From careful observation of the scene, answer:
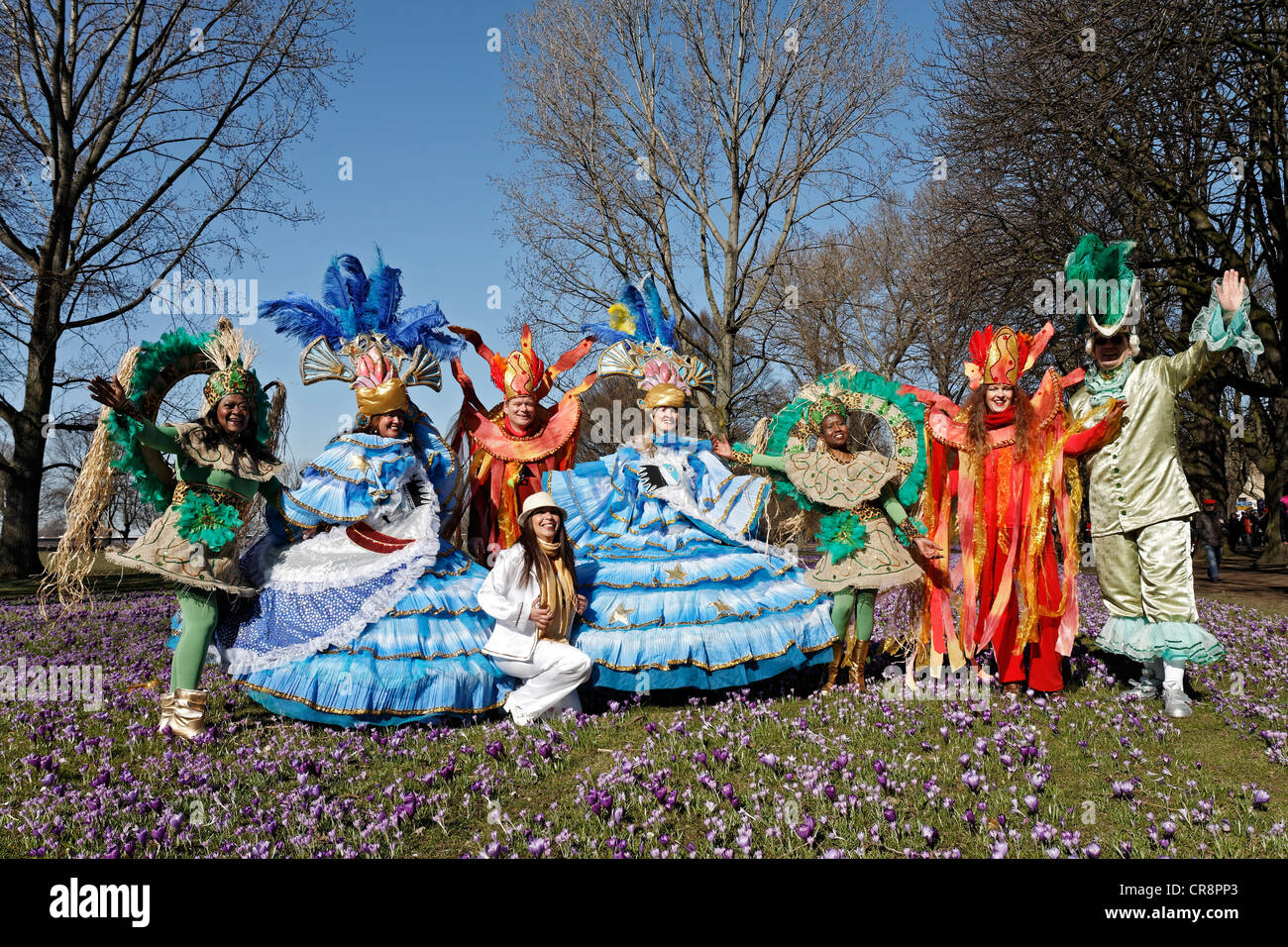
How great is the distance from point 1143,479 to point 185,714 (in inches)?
267

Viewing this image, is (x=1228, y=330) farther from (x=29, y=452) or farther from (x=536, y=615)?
(x=29, y=452)

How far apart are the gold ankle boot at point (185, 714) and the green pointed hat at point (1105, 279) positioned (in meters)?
6.68

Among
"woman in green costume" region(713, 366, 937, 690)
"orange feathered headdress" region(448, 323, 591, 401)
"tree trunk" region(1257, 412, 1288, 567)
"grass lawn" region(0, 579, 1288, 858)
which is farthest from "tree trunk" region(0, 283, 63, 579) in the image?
"tree trunk" region(1257, 412, 1288, 567)

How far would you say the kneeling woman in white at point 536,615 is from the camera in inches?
212

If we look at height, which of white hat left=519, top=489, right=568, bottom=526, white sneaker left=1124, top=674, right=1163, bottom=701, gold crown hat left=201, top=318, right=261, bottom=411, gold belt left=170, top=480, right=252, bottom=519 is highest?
gold crown hat left=201, top=318, right=261, bottom=411

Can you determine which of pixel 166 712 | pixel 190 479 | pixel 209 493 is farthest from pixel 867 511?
pixel 166 712

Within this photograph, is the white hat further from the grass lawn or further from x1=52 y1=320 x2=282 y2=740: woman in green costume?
x1=52 y1=320 x2=282 y2=740: woman in green costume

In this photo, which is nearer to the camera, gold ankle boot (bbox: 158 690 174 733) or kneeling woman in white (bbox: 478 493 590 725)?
gold ankle boot (bbox: 158 690 174 733)

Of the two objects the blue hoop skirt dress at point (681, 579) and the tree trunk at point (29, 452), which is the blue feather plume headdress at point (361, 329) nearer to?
the blue hoop skirt dress at point (681, 579)

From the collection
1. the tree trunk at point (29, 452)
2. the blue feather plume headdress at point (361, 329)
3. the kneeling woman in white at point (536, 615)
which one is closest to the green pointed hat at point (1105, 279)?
the kneeling woman in white at point (536, 615)

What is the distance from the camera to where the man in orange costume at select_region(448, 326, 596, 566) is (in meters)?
6.95

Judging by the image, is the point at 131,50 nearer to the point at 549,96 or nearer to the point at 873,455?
A: the point at 549,96

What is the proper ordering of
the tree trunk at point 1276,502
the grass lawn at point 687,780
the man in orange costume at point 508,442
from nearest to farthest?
the grass lawn at point 687,780, the man in orange costume at point 508,442, the tree trunk at point 1276,502

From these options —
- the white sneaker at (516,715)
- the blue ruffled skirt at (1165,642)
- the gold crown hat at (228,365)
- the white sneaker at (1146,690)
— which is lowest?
the white sneaker at (1146,690)
